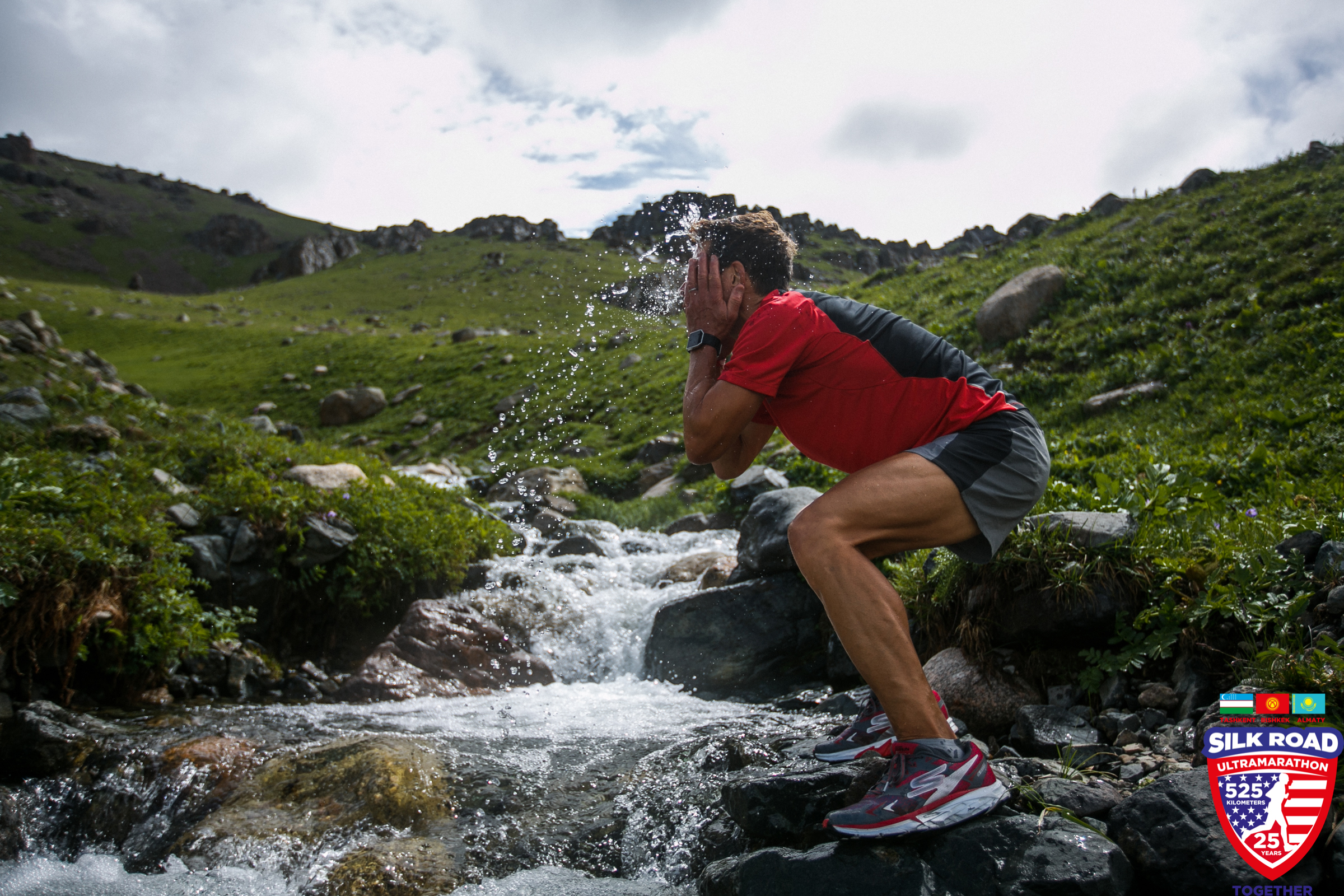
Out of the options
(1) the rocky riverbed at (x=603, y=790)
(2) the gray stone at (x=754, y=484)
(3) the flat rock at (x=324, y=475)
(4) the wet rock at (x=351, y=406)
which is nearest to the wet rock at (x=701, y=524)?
(2) the gray stone at (x=754, y=484)

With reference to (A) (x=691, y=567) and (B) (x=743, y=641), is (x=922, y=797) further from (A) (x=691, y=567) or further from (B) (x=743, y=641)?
(A) (x=691, y=567)

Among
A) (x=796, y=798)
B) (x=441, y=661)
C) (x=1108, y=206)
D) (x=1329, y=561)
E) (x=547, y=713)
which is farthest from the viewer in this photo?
(x=1108, y=206)

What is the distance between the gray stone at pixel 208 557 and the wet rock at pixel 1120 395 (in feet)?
40.5

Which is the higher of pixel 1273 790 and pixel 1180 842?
Result: pixel 1273 790

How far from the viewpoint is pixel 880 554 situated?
3.51 metres

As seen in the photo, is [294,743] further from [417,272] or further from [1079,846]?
[417,272]

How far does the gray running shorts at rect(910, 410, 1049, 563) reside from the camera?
3561 mm

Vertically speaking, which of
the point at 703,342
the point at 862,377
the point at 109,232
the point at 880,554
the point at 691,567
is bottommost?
the point at 691,567

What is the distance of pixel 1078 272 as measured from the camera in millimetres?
15562

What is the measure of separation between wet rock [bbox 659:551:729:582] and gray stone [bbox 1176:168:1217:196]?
17.1 metres

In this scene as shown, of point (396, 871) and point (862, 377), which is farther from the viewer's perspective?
point (396, 871)

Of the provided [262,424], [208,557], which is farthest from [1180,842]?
[262,424]

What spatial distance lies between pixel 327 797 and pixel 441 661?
327 centimetres

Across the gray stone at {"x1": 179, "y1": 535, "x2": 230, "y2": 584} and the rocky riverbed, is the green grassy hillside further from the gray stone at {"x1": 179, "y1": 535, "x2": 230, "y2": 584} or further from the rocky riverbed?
the rocky riverbed
